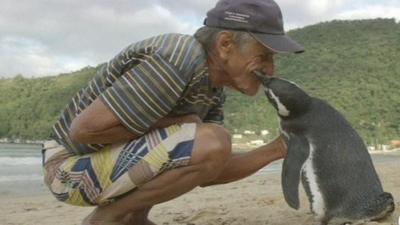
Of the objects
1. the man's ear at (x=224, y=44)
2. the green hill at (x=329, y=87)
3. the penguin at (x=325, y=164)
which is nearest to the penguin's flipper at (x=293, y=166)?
the penguin at (x=325, y=164)

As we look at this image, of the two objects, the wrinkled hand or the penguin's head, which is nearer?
the wrinkled hand

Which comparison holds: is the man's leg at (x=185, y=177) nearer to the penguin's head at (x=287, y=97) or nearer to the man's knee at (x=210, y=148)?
the man's knee at (x=210, y=148)

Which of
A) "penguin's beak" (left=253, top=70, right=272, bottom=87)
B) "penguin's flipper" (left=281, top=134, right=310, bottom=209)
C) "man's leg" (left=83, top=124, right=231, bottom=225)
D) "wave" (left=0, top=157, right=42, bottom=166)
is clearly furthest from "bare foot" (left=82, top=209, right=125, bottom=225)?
"wave" (left=0, top=157, right=42, bottom=166)

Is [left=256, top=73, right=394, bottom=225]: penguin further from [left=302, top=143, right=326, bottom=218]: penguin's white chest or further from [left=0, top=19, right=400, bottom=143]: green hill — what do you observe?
[left=0, top=19, right=400, bottom=143]: green hill

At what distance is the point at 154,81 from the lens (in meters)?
2.46

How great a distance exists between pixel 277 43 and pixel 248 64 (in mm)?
160

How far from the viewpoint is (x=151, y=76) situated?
8.09 feet

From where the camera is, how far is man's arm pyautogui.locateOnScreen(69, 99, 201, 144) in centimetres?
245

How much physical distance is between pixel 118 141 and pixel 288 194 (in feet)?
2.79

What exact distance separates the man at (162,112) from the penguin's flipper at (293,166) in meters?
0.37

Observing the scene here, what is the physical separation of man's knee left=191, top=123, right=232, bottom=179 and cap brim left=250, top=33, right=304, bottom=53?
1.49 feet

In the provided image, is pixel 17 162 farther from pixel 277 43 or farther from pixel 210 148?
pixel 277 43

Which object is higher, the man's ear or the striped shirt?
the man's ear

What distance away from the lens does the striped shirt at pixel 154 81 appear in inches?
96.9
